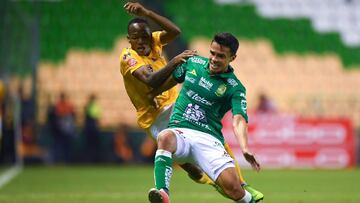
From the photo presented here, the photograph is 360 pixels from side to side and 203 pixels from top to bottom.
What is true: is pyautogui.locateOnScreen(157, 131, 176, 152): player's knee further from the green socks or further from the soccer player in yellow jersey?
the soccer player in yellow jersey

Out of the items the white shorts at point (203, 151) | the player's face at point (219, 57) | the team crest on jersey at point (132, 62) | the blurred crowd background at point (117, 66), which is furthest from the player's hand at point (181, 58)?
the blurred crowd background at point (117, 66)

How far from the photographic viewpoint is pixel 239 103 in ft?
26.7

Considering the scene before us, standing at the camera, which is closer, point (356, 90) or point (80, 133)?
point (80, 133)

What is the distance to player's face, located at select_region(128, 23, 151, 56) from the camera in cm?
928

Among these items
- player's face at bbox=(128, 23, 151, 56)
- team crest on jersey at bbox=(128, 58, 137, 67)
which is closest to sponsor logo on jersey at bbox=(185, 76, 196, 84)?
team crest on jersey at bbox=(128, 58, 137, 67)

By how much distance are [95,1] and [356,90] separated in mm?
8591

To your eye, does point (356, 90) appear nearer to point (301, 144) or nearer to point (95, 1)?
point (301, 144)

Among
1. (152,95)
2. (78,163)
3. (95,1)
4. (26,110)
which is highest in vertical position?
(152,95)

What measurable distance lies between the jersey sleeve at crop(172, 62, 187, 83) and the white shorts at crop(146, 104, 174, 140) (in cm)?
122

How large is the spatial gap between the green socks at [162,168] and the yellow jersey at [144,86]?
1.44 metres

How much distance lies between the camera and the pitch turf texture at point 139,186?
12086 mm

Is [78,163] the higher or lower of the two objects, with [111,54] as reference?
lower

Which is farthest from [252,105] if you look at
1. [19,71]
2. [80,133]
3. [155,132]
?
[155,132]

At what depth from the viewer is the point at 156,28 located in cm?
2198
